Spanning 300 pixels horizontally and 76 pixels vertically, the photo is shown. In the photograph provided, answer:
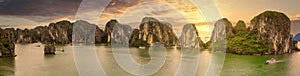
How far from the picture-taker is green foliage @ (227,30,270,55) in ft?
55.4

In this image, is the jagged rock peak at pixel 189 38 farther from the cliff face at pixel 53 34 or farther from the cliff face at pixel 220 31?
the cliff face at pixel 53 34

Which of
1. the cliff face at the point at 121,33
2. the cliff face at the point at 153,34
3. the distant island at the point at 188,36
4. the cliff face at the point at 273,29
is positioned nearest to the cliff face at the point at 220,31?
the distant island at the point at 188,36

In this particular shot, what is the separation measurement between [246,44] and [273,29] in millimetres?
2843

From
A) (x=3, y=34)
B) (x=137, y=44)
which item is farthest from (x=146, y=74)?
A: (x=137, y=44)

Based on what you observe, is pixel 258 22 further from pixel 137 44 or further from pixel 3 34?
pixel 3 34

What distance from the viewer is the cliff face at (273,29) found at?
18594mm

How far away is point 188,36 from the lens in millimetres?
21953

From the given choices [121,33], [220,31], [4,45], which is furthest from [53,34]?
[4,45]

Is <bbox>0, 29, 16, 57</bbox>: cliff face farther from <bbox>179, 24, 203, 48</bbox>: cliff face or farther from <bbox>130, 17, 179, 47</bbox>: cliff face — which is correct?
<bbox>130, 17, 179, 47</bbox>: cliff face

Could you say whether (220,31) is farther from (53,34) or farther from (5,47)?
(5,47)

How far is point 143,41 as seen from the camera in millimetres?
25328

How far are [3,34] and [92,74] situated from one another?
Result: 6.96m

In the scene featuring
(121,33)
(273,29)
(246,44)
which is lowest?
(246,44)

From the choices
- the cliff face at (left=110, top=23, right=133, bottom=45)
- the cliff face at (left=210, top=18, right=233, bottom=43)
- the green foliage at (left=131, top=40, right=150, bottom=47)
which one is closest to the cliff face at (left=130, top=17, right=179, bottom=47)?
the green foliage at (left=131, top=40, right=150, bottom=47)
